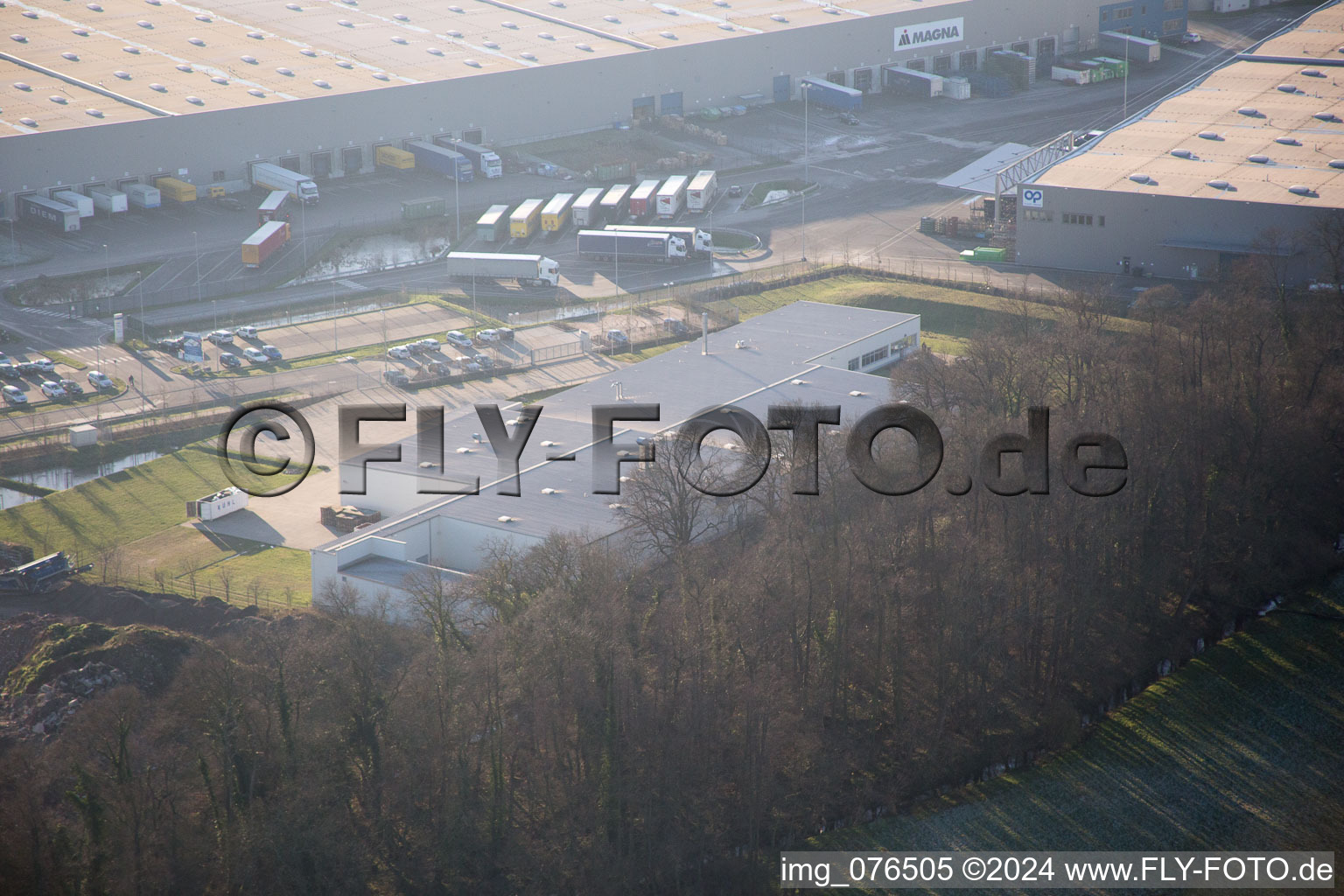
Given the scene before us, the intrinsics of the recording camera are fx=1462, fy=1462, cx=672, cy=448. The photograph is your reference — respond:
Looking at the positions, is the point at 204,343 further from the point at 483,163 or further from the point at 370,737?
the point at 370,737

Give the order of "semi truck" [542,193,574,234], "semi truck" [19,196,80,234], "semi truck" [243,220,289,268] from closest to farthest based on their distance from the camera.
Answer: "semi truck" [243,220,289,268] < "semi truck" [19,196,80,234] < "semi truck" [542,193,574,234]

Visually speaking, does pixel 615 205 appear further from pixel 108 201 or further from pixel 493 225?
pixel 108 201

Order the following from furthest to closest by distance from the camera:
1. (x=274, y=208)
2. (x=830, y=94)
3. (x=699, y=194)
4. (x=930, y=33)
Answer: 1. (x=930, y=33)
2. (x=830, y=94)
3. (x=699, y=194)
4. (x=274, y=208)

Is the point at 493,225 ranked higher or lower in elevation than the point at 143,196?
lower

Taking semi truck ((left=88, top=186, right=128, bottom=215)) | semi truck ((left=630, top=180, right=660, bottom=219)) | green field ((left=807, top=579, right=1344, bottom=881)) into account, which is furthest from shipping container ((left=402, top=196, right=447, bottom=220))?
green field ((left=807, top=579, right=1344, bottom=881))

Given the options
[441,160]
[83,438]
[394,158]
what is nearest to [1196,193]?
[441,160]

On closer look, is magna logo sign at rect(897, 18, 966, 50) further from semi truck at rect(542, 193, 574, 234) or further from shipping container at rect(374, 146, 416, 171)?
shipping container at rect(374, 146, 416, 171)

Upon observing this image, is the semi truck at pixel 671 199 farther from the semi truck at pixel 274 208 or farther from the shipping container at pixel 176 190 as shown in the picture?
the shipping container at pixel 176 190

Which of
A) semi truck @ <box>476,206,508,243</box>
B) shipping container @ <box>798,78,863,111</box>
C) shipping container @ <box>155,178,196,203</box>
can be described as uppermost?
shipping container @ <box>798,78,863,111</box>
